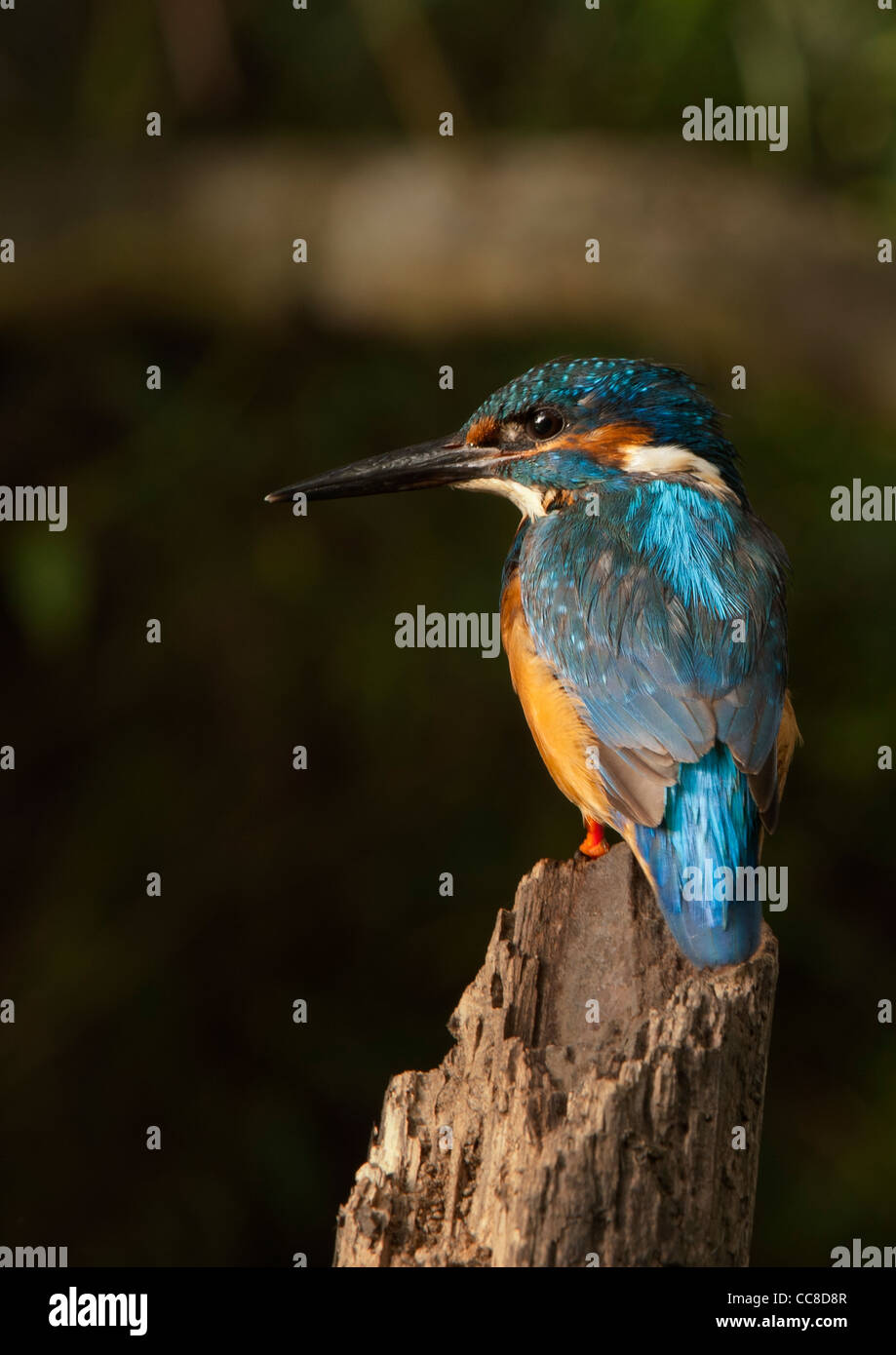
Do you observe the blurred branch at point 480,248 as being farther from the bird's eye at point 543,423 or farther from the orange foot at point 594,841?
the orange foot at point 594,841

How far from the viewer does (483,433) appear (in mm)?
2752

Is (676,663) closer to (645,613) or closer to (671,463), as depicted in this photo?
(645,613)

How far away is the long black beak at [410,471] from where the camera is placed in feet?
9.07

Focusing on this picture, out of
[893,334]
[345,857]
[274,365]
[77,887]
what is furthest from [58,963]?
[893,334]

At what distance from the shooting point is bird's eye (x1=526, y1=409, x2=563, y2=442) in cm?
271

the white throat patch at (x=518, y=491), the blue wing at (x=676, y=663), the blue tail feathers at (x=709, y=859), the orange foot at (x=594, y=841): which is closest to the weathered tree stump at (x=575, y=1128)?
the blue tail feathers at (x=709, y=859)

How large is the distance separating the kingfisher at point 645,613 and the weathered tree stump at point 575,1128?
146mm

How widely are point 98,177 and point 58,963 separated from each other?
2.31 meters

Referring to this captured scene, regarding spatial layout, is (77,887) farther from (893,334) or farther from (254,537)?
(893,334)

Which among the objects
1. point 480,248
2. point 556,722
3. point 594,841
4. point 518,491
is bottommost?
point 594,841

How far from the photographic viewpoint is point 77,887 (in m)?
4.37

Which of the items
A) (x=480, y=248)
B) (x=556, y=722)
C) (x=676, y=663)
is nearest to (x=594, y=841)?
(x=556, y=722)

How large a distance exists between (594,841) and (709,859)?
0.54 metres

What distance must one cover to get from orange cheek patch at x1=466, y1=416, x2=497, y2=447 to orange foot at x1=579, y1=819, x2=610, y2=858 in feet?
2.30
